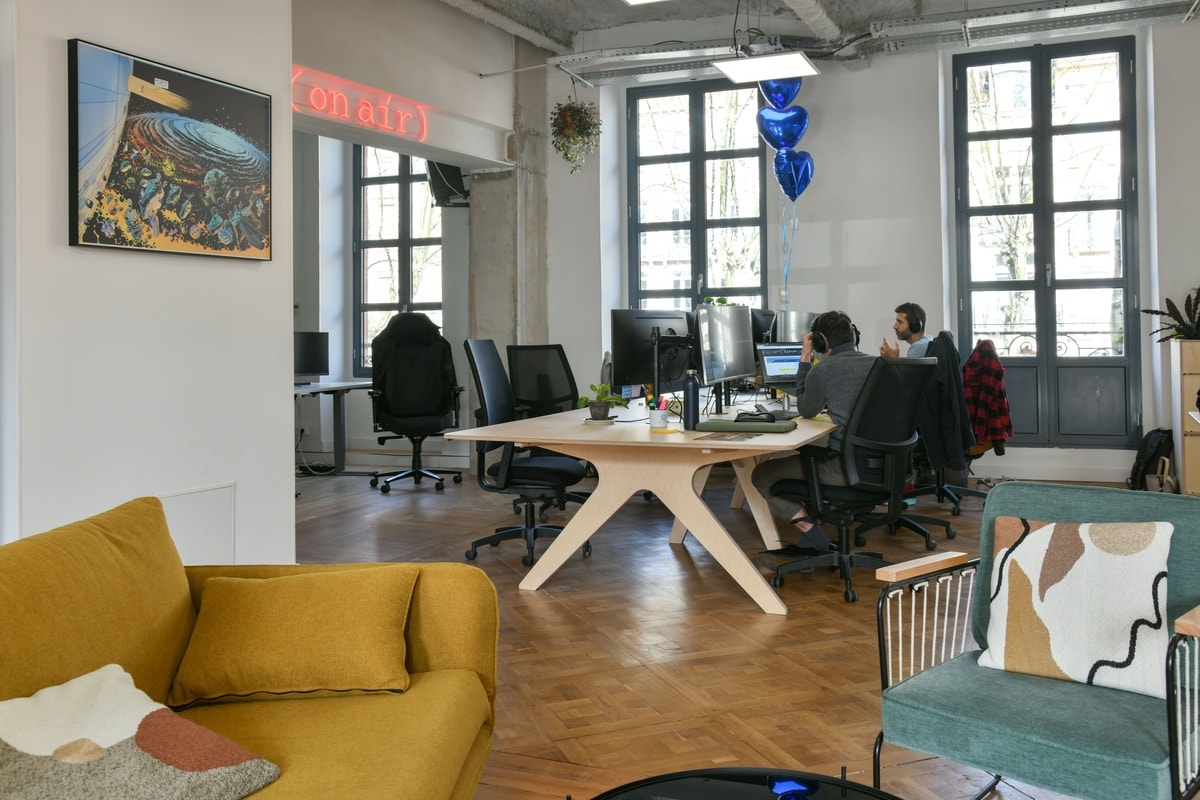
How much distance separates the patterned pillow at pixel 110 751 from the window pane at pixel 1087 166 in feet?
26.5

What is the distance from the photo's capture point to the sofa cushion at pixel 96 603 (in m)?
1.74

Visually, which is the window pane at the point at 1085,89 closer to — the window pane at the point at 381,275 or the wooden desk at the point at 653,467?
the wooden desk at the point at 653,467

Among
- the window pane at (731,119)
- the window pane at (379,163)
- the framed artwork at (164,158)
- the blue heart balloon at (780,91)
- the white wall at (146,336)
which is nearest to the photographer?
the white wall at (146,336)

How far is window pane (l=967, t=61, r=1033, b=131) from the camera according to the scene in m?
8.19

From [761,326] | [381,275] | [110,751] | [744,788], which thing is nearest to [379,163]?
[381,275]

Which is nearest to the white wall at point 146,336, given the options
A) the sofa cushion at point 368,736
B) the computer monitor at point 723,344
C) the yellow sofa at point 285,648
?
the yellow sofa at point 285,648

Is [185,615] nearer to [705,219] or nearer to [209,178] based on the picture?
[209,178]

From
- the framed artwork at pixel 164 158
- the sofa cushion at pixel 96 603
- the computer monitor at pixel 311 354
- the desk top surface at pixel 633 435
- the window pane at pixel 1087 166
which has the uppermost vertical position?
the window pane at pixel 1087 166

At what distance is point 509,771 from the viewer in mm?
2691

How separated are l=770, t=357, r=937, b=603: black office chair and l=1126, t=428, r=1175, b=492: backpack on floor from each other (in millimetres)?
3773

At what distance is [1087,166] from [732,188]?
291 cm

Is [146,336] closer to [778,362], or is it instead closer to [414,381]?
[778,362]

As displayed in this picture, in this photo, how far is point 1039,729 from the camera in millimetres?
1988

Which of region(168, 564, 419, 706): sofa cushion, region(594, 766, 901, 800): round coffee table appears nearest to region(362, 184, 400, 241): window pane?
region(168, 564, 419, 706): sofa cushion
